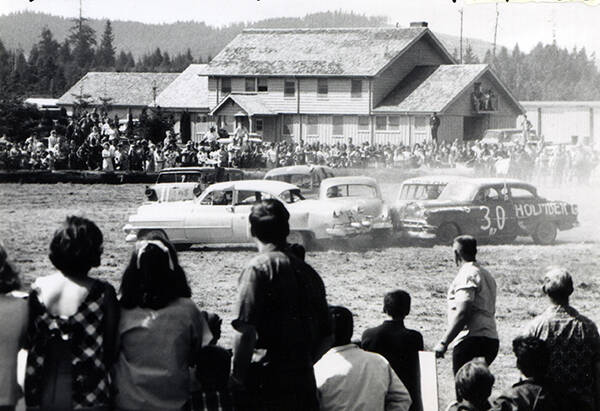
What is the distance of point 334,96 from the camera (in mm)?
17000

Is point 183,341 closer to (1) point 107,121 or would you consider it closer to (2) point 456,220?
(2) point 456,220

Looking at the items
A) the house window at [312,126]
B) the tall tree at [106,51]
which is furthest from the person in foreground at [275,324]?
the tall tree at [106,51]

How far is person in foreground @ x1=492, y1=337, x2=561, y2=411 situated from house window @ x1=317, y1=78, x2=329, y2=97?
1379 centimetres

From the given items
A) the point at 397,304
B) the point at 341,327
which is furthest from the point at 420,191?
the point at 341,327

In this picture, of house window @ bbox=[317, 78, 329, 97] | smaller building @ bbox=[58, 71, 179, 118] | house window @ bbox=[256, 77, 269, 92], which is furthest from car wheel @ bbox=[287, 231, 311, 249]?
smaller building @ bbox=[58, 71, 179, 118]

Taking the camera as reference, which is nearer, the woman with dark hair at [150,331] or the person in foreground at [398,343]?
the woman with dark hair at [150,331]

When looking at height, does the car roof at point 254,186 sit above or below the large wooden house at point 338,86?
below

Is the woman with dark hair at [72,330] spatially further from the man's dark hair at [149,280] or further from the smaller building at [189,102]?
the smaller building at [189,102]

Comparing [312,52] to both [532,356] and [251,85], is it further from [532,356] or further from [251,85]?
[532,356]

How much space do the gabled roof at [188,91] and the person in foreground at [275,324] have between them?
51.0ft

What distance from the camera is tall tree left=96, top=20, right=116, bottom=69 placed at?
1985 centimetres

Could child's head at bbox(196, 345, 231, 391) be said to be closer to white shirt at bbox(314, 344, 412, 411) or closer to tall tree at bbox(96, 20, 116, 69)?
white shirt at bbox(314, 344, 412, 411)

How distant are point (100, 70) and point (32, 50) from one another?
8.95 m

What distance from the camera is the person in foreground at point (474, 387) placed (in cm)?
436
